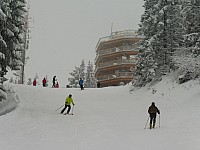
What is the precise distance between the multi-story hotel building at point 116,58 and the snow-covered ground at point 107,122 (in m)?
27.7

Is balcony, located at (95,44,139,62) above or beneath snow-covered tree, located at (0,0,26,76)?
above

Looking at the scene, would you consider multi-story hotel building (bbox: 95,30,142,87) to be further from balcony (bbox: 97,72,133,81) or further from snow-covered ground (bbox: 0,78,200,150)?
snow-covered ground (bbox: 0,78,200,150)

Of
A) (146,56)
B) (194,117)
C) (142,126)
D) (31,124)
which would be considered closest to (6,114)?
(31,124)

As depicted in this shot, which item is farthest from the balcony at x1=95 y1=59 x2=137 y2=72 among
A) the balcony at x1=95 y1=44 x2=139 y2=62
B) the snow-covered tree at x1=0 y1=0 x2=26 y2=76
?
the snow-covered tree at x1=0 y1=0 x2=26 y2=76

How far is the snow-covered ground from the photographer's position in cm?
1356

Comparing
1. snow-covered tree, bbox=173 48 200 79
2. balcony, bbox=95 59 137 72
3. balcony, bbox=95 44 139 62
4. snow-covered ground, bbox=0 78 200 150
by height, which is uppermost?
balcony, bbox=95 44 139 62

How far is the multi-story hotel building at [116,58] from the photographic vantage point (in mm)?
57344

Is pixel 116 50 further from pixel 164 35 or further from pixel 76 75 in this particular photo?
pixel 164 35

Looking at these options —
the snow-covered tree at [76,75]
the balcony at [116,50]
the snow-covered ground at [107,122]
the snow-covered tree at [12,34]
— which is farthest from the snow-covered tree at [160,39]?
the snow-covered tree at [76,75]

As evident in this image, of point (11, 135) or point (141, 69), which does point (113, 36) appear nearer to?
point (141, 69)

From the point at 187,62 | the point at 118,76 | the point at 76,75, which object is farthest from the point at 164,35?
the point at 76,75

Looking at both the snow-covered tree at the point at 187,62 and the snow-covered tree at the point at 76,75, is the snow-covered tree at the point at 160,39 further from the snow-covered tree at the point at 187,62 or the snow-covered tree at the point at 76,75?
the snow-covered tree at the point at 76,75

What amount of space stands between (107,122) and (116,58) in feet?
138

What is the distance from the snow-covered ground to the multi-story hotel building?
91.0 ft
